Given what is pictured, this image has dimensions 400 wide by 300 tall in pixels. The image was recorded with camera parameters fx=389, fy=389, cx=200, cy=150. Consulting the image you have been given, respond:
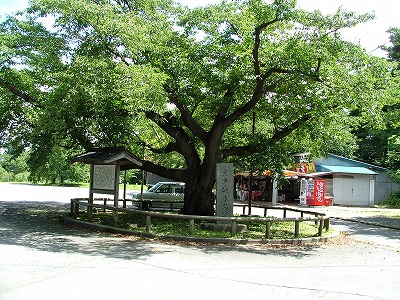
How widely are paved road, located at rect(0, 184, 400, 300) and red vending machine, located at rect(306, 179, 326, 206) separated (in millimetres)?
19316

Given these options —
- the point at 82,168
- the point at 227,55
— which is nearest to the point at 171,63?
the point at 227,55

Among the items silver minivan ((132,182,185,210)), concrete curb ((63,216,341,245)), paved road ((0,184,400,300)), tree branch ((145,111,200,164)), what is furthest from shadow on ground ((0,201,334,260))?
silver minivan ((132,182,185,210))

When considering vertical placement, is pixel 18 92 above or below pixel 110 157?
above

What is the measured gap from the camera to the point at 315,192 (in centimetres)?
3150

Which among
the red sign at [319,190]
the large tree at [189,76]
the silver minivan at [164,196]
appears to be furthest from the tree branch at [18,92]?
the red sign at [319,190]

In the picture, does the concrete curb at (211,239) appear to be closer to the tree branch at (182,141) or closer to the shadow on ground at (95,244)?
the shadow on ground at (95,244)

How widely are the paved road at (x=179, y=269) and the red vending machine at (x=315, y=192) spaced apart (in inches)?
760

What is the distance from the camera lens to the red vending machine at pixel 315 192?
31.5m

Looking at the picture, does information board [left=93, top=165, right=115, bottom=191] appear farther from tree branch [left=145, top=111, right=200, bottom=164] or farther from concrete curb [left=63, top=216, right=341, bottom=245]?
tree branch [left=145, top=111, right=200, bottom=164]

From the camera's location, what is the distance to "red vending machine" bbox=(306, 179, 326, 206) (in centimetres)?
3150

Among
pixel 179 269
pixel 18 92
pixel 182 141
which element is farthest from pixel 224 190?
pixel 18 92

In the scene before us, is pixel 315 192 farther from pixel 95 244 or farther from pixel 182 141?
pixel 95 244

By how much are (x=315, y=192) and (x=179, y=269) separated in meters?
25.4

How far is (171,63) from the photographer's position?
1374 centimetres
